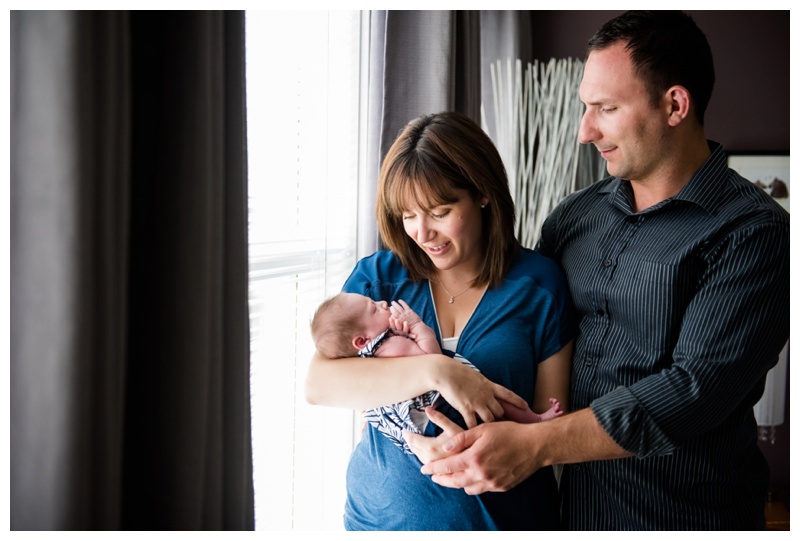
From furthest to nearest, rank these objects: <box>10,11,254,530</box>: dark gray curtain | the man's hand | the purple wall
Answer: the purple wall < the man's hand < <box>10,11,254,530</box>: dark gray curtain

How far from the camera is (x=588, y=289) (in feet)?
5.14

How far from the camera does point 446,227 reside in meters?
1.48

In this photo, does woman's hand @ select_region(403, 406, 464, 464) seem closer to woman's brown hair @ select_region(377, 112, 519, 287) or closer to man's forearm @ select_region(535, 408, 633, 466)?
man's forearm @ select_region(535, 408, 633, 466)

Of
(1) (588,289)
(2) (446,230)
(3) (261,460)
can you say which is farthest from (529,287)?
(3) (261,460)

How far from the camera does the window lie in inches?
73.6


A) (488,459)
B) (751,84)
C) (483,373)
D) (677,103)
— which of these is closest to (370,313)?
(483,373)

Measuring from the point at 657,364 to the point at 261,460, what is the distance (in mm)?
1251

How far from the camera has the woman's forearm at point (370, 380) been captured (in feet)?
4.40

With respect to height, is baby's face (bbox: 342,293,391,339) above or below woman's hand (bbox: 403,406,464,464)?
above


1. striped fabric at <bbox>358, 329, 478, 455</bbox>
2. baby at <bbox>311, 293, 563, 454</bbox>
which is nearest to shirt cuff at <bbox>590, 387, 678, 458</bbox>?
baby at <bbox>311, 293, 563, 454</bbox>

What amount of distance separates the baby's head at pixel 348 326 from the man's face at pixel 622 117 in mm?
674

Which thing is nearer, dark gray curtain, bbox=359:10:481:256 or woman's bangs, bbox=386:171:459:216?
woman's bangs, bbox=386:171:459:216

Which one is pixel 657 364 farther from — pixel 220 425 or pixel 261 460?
pixel 261 460

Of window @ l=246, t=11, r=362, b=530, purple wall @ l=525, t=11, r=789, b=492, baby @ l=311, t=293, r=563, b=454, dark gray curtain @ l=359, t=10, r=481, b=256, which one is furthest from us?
purple wall @ l=525, t=11, r=789, b=492
